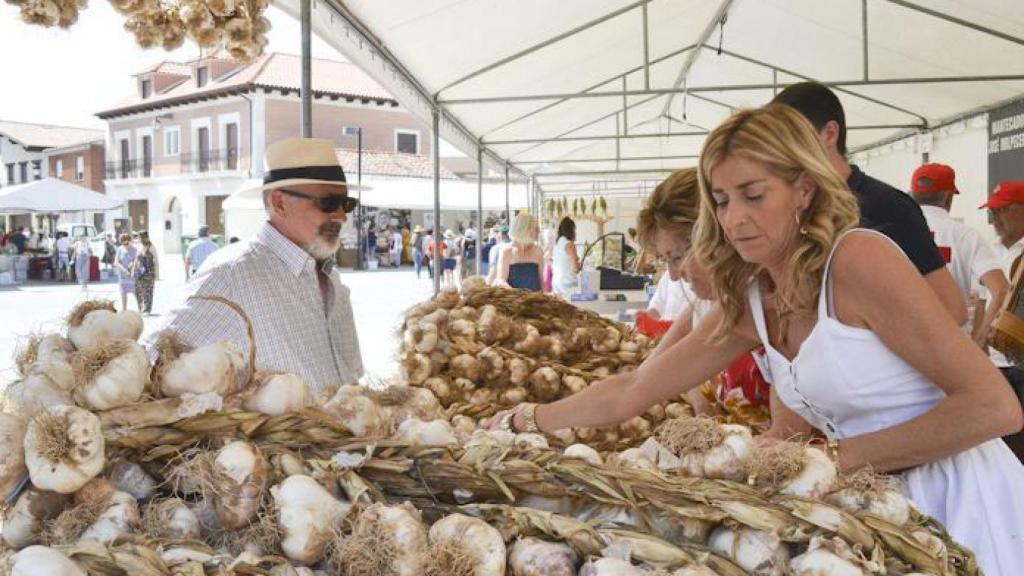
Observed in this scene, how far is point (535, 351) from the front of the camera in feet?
9.34

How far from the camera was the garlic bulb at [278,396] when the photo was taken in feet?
3.79

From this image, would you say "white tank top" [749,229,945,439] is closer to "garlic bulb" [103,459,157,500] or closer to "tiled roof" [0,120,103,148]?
"garlic bulb" [103,459,157,500]

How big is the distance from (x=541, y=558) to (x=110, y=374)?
22.8 inches

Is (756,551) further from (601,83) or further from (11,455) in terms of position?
(601,83)

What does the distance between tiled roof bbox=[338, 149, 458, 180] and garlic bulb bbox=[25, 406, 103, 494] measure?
30.2 metres

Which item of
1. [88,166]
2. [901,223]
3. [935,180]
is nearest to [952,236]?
[935,180]

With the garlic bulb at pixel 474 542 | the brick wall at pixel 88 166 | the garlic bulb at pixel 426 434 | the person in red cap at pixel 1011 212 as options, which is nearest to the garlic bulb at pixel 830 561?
the garlic bulb at pixel 474 542

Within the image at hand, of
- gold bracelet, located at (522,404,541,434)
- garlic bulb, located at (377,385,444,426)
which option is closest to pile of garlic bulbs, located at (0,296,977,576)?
garlic bulb, located at (377,385,444,426)

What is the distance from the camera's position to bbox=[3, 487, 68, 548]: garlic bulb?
1027mm

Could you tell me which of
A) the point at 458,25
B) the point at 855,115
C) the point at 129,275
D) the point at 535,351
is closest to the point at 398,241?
the point at 129,275

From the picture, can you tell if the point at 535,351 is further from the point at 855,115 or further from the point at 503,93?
the point at 855,115

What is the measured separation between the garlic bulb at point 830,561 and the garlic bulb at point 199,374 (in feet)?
2.47

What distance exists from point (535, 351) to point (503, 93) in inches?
206

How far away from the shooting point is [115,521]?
39.3 inches
